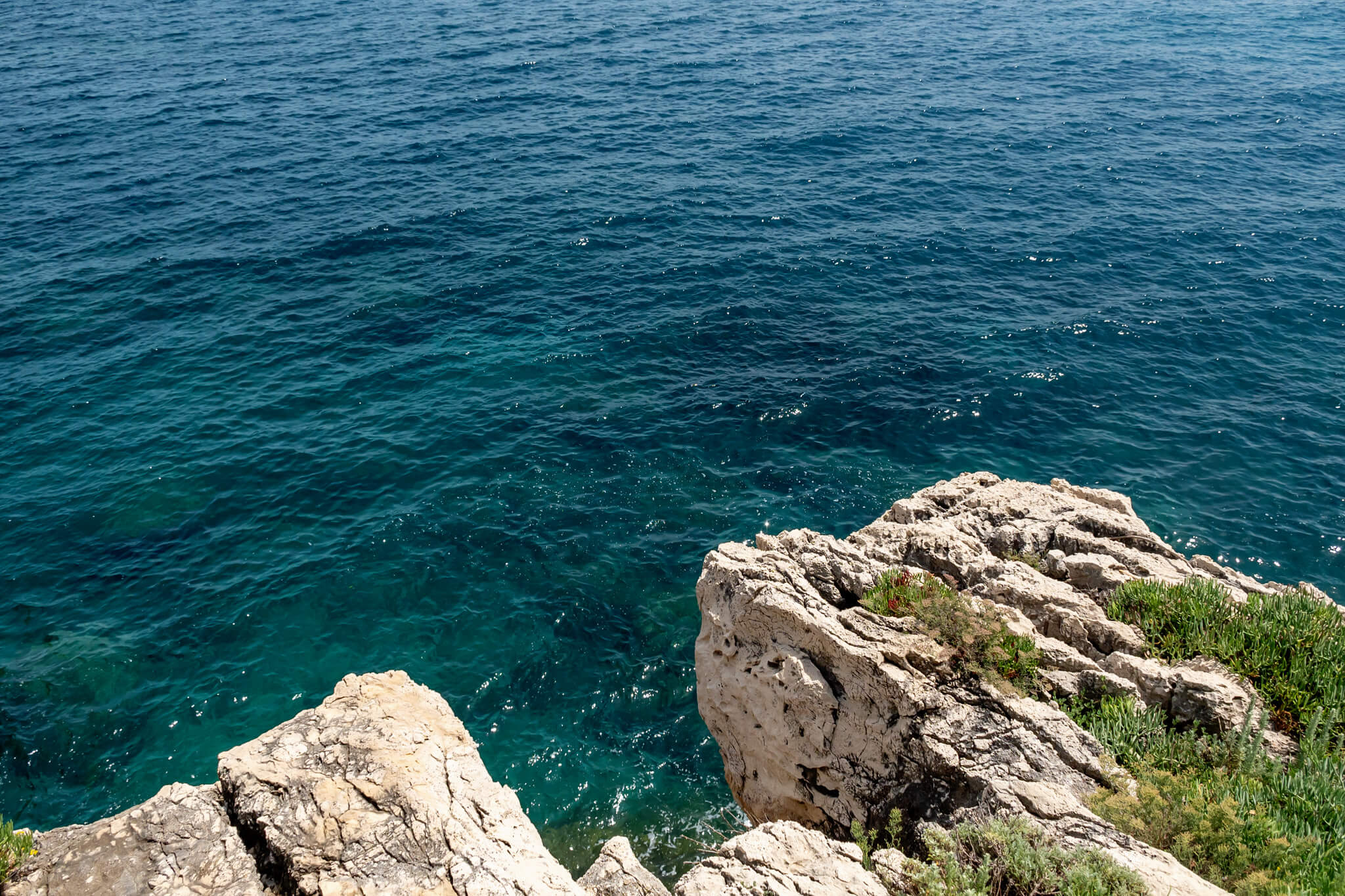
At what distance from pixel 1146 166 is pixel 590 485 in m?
43.2

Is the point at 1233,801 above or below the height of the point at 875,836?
above

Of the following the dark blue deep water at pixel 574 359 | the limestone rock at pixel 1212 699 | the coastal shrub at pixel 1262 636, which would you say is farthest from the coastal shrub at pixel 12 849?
the coastal shrub at pixel 1262 636

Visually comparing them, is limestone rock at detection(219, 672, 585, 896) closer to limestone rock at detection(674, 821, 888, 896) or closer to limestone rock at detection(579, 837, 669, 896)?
limestone rock at detection(579, 837, 669, 896)

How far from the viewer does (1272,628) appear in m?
16.4

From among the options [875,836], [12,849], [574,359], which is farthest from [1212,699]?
[574,359]

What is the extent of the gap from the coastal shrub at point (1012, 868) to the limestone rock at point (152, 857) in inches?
394

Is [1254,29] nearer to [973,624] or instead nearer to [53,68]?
[973,624]

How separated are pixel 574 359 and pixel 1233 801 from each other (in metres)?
31.0

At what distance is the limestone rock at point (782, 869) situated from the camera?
1251cm

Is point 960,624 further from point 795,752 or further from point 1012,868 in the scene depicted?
point 1012,868

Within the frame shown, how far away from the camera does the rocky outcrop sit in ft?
40.9

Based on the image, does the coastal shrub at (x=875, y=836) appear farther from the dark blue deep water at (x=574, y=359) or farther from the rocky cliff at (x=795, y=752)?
the dark blue deep water at (x=574, y=359)

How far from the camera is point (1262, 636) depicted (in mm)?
16312

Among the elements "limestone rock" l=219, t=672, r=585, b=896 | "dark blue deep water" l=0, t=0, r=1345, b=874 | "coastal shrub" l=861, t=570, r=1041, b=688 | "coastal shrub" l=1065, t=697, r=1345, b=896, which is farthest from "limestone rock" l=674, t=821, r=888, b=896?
"dark blue deep water" l=0, t=0, r=1345, b=874
